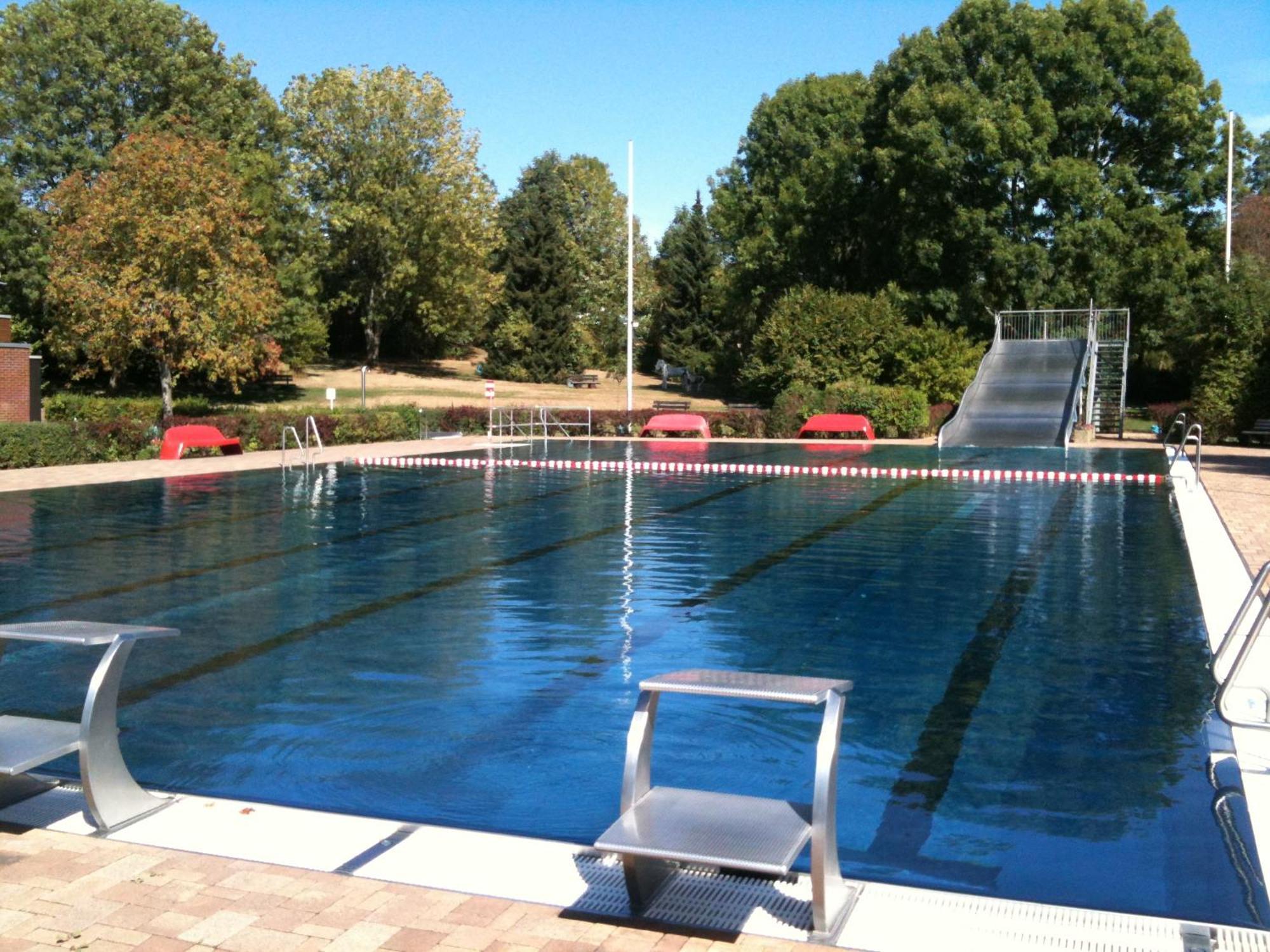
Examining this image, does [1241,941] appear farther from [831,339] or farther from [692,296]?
[692,296]

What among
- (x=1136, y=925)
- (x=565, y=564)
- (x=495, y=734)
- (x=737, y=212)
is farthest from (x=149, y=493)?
(x=737, y=212)

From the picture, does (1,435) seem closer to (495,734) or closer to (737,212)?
(495,734)

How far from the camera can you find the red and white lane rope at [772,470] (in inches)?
895

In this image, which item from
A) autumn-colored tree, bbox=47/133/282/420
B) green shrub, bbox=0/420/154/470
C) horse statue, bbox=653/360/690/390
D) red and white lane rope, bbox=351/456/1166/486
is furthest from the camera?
horse statue, bbox=653/360/690/390

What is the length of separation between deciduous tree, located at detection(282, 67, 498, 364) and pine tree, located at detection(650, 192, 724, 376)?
9.99 metres

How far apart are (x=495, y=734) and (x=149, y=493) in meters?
14.7

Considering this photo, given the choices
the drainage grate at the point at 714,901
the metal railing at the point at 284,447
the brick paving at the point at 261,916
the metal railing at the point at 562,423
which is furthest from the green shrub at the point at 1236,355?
the brick paving at the point at 261,916

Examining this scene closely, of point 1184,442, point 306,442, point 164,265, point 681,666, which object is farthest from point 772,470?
point 164,265

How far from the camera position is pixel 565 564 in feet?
42.9

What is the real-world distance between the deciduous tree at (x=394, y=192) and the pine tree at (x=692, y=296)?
393 inches

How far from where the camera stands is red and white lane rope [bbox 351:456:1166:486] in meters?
22.7

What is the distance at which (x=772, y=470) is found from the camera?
24.7m

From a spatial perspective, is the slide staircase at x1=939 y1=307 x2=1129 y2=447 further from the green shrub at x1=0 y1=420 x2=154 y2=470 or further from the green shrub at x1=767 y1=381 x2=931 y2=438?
the green shrub at x1=0 y1=420 x2=154 y2=470

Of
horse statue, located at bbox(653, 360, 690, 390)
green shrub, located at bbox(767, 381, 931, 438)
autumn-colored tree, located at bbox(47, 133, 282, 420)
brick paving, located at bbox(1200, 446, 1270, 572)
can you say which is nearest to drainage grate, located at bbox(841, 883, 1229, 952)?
brick paving, located at bbox(1200, 446, 1270, 572)
